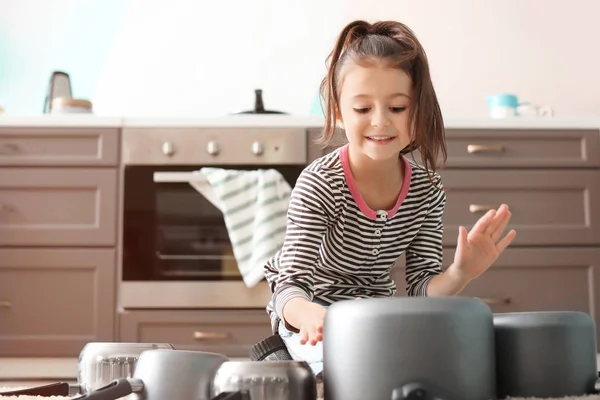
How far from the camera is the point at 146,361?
0.70 metres

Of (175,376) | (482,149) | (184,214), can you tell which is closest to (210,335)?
(184,214)

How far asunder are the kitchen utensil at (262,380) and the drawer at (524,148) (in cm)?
179

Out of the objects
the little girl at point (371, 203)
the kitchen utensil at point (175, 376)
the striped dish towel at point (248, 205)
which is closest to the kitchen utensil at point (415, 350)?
the kitchen utensil at point (175, 376)

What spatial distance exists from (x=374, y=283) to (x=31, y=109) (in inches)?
91.5

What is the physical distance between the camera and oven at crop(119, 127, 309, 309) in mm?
2299

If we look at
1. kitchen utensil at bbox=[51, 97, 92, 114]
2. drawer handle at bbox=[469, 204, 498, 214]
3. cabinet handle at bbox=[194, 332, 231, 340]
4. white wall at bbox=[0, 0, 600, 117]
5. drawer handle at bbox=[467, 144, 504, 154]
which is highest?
white wall at bbox=[0, 0, 600, 117]

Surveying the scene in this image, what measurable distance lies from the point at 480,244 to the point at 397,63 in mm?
301

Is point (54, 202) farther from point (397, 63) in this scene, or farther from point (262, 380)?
point (262, 380)

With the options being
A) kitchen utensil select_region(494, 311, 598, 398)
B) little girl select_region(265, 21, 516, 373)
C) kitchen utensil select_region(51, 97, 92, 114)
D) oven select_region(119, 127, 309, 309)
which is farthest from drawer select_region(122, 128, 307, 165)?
kitchen utensil select_region(494, 311, 598, 398)

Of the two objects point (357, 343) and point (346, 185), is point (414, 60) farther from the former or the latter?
point (357, 343)

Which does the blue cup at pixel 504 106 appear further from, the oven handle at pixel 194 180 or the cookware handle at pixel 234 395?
the cookware handle at pixel 234 395

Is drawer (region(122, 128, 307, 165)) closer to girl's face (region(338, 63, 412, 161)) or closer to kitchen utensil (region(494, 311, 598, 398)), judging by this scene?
girl's face (region(338, 63, 412, 161))

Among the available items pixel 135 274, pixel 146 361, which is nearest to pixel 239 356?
pixel 135 274

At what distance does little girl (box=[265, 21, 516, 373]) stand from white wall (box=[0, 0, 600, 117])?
1.90m
